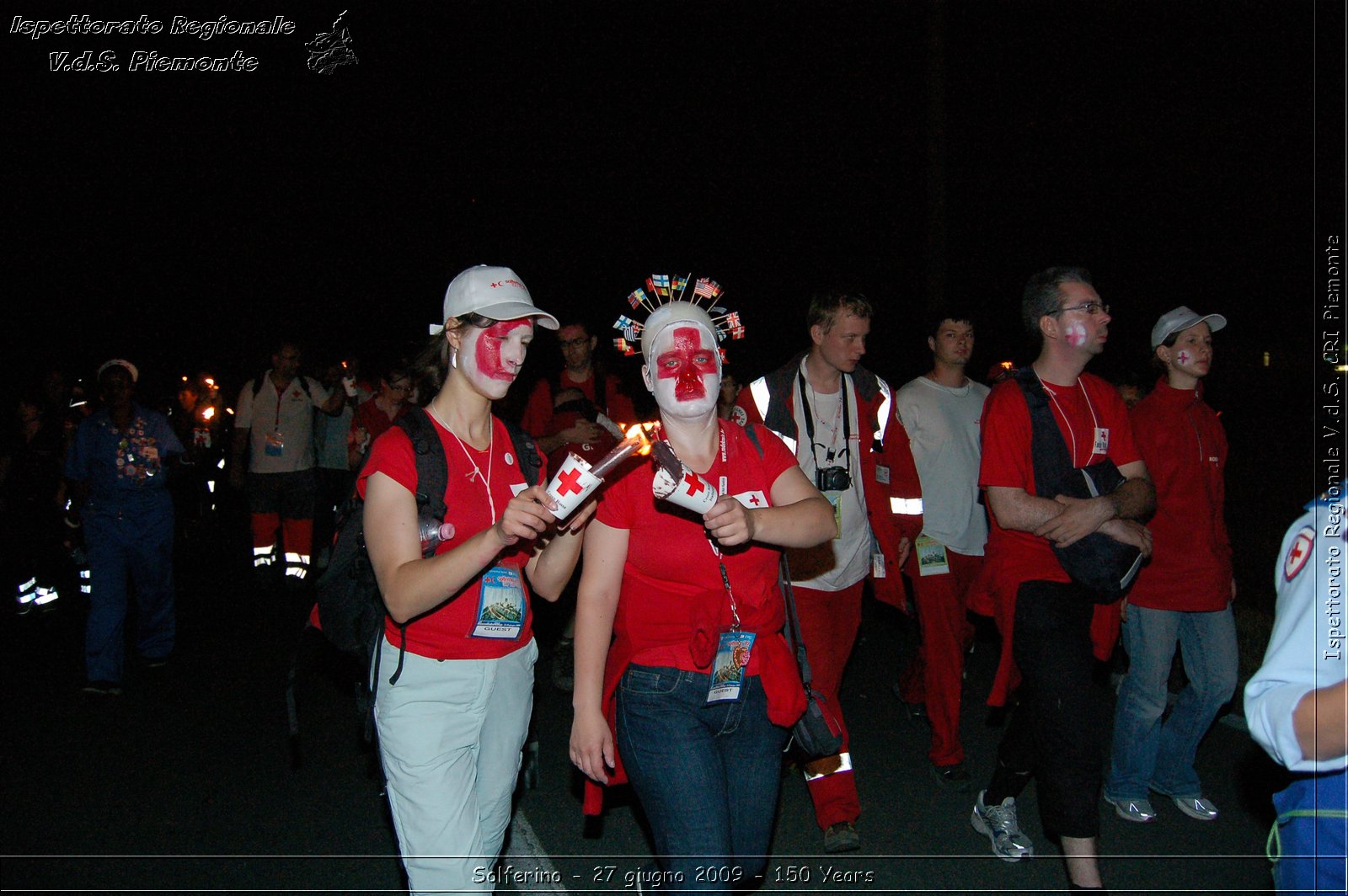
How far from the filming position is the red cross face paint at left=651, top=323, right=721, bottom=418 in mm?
3348

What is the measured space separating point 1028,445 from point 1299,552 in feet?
6.70

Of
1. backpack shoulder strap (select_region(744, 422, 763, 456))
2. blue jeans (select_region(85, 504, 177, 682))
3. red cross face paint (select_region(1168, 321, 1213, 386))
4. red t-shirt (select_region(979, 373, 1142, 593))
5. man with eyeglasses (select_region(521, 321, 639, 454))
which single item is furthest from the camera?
man with eyeglasses (select_region(521, 321, 639, 454))

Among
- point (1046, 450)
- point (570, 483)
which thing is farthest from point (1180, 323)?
point (570, 483)

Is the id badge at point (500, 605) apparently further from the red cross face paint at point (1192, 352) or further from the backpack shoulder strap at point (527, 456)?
the red cross face paint at point (1192, 352)

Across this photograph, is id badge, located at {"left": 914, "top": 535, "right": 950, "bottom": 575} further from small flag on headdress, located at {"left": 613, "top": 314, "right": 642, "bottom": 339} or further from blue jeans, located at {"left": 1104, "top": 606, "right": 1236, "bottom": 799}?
small flag on headdress, located at {"left": 613, "top": 314, "right": 642, "bottom": 339}

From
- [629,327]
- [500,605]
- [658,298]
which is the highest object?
[658,298]

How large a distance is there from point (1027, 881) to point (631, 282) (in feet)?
99.1

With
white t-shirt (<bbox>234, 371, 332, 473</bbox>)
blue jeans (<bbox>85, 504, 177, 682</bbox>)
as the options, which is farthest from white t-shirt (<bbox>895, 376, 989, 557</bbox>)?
white t-shirt (<bbox>234, 371, 332, 473</bbox>)

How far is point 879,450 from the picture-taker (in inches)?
228

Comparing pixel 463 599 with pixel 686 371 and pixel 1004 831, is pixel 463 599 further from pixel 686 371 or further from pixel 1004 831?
pixel 1004 831

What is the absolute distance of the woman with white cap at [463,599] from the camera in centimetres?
306

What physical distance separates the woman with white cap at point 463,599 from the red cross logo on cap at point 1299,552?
1.84 meters

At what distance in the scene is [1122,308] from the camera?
31.5 m

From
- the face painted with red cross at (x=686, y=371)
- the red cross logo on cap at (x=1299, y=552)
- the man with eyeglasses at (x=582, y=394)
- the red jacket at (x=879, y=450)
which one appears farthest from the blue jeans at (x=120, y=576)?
the red cross logo on cap at (x=1299, y=552)
